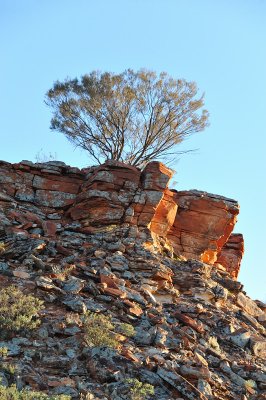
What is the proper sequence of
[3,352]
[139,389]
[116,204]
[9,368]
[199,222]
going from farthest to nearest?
[199,222], [116,204], [3,352], [139,389], [9,368]

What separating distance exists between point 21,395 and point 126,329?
3501mm

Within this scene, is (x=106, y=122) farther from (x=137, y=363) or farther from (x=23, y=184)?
(x=137, y=363)

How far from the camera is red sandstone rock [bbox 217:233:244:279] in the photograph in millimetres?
22594

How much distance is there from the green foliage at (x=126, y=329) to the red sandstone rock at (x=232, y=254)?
35.9 feet

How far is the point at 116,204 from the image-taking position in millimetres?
19016

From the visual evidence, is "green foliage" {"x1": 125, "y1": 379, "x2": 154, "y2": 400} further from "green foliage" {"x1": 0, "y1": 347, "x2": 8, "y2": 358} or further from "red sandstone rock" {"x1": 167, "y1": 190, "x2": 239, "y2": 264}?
"red sandstone rock" {"x1": 167, "y1": 190, "x2": 239, "y2": 264}

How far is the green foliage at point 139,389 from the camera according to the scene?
365 inches

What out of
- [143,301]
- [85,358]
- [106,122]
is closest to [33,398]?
[85,358]

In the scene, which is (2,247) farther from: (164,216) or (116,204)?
(164,216)

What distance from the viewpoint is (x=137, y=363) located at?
10.3m

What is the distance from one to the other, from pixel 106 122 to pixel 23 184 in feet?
19.5

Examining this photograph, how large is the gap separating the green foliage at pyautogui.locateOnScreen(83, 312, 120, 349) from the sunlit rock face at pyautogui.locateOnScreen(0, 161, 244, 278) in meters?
6.11

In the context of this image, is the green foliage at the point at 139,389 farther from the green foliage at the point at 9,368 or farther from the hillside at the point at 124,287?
the green foliage at the point at 9,368

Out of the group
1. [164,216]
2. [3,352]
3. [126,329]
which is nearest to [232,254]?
[164,216]
